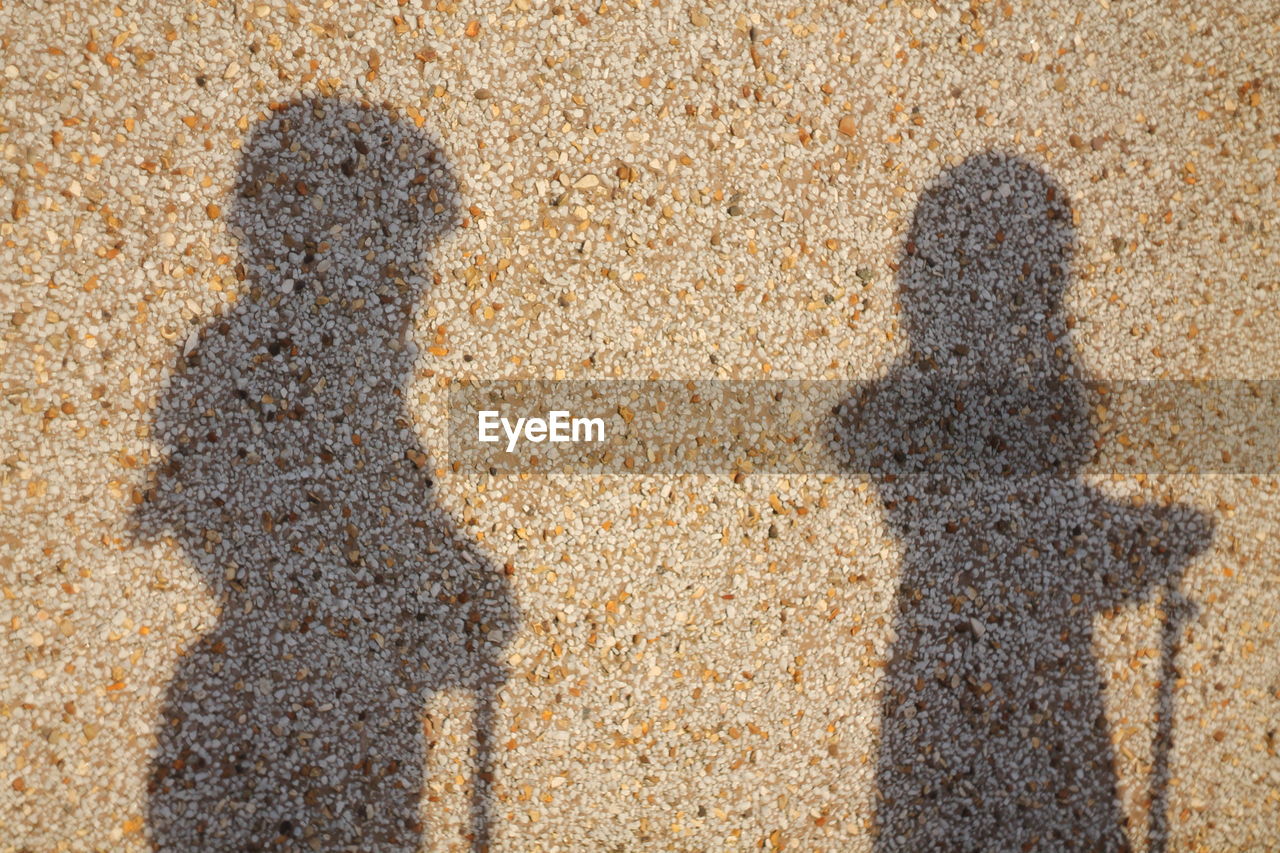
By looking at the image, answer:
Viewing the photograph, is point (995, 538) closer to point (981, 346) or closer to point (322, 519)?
point (981, 346)

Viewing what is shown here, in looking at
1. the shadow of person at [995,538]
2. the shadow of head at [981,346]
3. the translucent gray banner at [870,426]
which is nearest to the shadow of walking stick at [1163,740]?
the shadow of person at [995,538]

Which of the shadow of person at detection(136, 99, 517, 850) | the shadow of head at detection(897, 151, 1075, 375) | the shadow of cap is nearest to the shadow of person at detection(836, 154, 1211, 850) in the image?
the shadow of head at detection(897, 151, 1075, 375)

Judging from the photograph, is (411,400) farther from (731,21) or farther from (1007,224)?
(1007,224)

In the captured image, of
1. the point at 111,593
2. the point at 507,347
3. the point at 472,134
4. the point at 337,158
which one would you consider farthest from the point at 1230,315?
the point at 111,593

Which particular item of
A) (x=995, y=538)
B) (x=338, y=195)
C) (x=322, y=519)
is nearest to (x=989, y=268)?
(x=995, y=538)

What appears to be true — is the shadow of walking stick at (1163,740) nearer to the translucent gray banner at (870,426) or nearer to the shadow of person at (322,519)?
the translucent gray banner at (870,426)

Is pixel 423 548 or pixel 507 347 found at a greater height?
pixel 507 347
